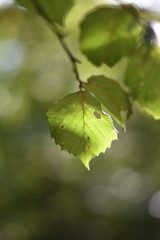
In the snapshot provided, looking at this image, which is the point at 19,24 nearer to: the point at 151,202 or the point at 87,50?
the point at 151,202

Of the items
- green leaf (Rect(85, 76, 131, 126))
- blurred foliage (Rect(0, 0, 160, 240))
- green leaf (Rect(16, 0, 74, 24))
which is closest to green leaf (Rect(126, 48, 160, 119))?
green leaf (Rect(85, 76, 131, 126))

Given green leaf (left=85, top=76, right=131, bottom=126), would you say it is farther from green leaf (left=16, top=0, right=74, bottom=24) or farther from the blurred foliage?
the blurred foliage

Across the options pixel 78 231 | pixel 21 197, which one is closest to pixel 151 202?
pixel 78 231

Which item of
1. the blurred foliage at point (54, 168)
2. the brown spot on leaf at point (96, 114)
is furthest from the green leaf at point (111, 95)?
the blurred foliage at point (54, 168)

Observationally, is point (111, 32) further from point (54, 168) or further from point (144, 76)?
point (54, 168)

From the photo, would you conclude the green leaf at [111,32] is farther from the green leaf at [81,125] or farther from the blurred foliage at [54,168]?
the blurred foliage at [54,168]

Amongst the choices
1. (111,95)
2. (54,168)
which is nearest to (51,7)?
(111,95)
